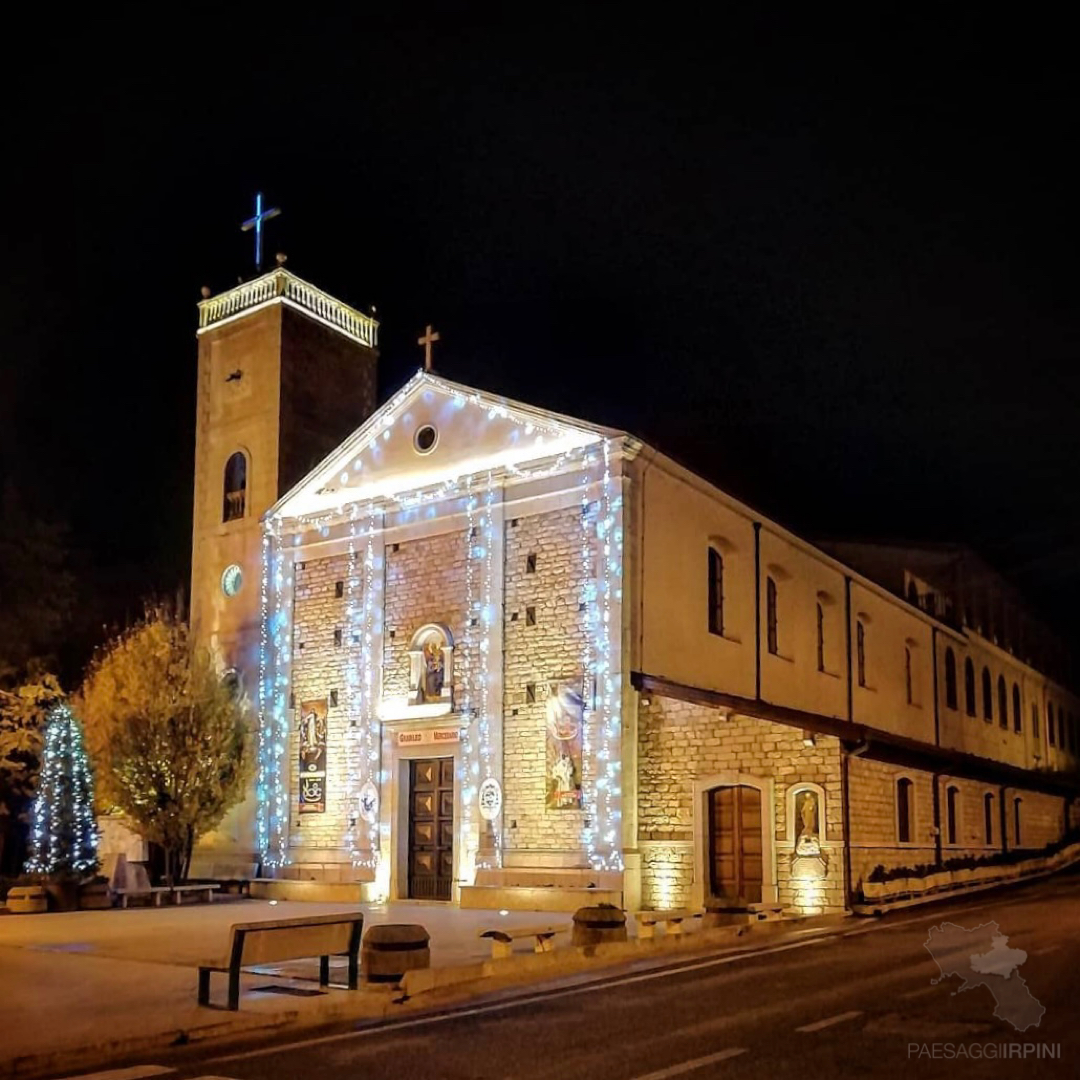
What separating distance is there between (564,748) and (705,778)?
2727 mm

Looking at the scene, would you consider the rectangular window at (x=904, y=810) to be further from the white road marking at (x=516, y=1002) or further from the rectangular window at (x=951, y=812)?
the white road marking at (x=516, y=1002)

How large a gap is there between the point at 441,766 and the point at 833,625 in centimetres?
1227

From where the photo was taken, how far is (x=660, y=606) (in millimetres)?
25953

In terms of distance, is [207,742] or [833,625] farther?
[833,625]

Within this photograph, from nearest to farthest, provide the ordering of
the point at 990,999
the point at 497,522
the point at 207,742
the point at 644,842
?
the point at 990,999 → the point at 644,842 → the point at 497,522 → the point at 207,742

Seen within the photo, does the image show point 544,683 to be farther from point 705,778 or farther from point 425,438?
point 425,438

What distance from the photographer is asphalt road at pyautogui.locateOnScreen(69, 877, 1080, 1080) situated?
30.8 feet

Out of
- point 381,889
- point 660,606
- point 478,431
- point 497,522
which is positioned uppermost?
point 478,431

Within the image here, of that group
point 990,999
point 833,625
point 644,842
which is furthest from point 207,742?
point 990,999

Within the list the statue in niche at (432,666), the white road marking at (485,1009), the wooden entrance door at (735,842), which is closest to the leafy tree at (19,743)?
the statue in niche at (432,666)

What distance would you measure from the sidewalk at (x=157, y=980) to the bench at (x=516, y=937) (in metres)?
0.25

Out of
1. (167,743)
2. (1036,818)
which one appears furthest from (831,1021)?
(1036,818)

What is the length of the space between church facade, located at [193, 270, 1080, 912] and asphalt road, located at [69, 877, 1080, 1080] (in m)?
7.88

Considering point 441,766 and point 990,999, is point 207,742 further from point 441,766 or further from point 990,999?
point 990,999
